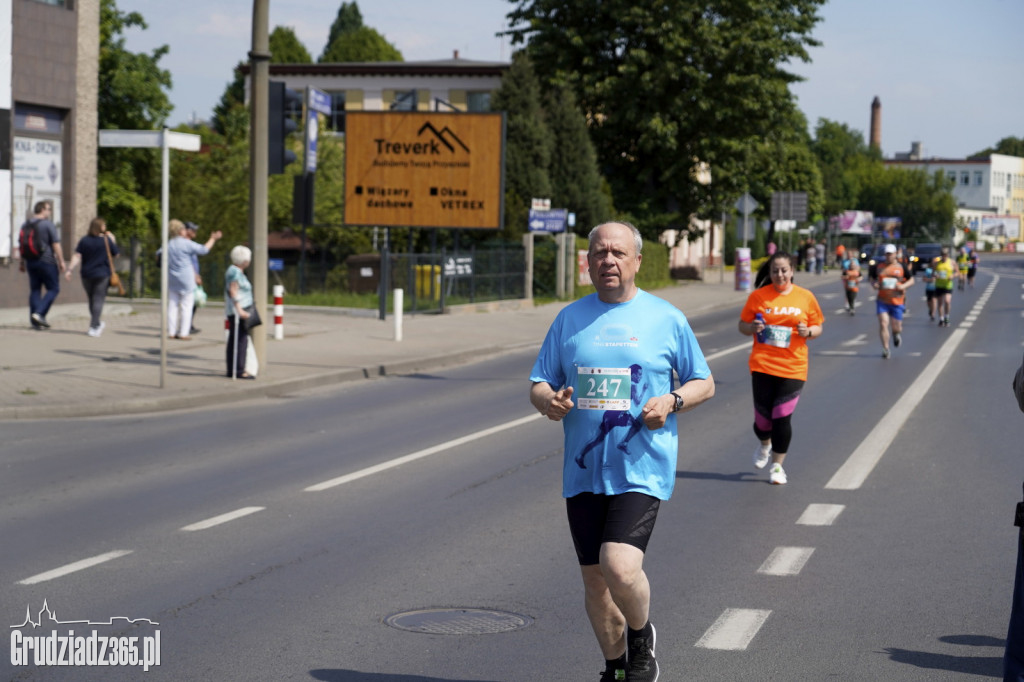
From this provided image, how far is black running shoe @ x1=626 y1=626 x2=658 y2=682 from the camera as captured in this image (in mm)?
4980

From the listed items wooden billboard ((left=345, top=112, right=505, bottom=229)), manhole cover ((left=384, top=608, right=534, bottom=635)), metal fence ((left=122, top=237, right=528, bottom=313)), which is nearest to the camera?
manhole cover ((left=384, top=608, right=534, bottom=635))

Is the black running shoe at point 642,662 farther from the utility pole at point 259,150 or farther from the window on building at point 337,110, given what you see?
the window on building at point 337,110

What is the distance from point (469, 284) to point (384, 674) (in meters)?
27.1

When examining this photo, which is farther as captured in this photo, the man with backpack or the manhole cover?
the man with backpack

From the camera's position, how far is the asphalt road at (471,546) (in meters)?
5.70

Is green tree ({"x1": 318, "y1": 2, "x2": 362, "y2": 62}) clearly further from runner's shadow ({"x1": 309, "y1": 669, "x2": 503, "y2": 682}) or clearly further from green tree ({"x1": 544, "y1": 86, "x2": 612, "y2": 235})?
runner's shadow ({"x1": 309, "y1": 669, "x2": 503, "y2": 682})

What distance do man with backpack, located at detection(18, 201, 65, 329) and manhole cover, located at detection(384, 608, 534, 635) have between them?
1568 cm

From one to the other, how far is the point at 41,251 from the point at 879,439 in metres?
13.1

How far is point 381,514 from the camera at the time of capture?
877 centimetres

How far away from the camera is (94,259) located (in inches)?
802

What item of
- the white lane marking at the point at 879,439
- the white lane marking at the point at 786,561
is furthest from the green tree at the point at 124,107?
the white lane marking at the point at 786,561

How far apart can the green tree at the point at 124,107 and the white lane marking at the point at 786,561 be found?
37.8 meters

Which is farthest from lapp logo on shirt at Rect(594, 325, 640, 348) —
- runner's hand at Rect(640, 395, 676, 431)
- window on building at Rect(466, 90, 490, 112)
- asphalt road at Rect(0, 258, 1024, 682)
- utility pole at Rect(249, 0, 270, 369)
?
window on building at Rect(466, 90, 490, 112)

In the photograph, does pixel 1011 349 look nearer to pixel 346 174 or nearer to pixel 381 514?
pixel 346 174
